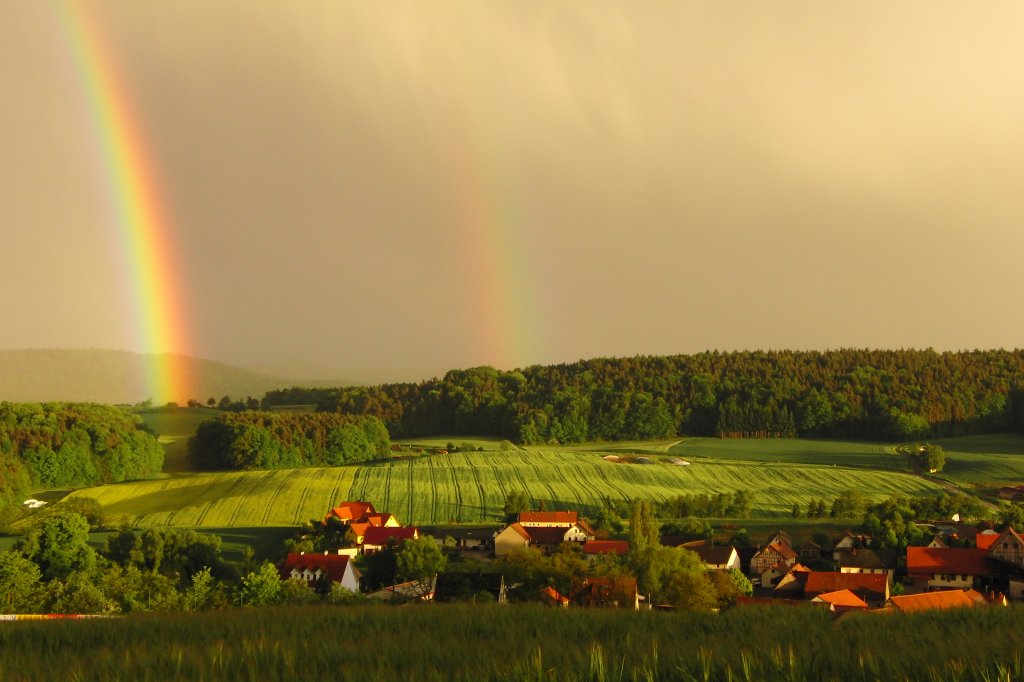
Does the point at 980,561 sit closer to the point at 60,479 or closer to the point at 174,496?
the point at 174,496

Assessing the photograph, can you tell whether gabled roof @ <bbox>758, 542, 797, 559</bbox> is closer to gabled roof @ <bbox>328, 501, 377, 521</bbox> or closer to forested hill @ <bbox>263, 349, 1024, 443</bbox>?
gabled roof @ <bbox>328, 501, 377, 521</bbox>

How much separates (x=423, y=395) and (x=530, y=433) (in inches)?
1194

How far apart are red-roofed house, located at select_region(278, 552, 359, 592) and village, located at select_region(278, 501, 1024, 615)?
2.9 inches

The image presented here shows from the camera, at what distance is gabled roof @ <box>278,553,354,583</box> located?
4490 cm

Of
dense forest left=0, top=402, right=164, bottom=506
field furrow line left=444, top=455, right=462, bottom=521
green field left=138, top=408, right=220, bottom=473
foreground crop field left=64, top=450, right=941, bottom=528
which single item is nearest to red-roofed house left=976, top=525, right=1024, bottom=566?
foreground crop field left=64, top=450, right=941, bottom=528

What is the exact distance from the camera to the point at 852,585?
41.1 m

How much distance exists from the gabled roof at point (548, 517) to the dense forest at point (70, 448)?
50375mm

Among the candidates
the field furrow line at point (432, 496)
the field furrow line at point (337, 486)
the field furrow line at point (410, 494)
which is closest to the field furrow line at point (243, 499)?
the field furrow line at point (337, 486)

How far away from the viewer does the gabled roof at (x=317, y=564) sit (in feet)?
147

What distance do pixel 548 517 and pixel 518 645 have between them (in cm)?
5662

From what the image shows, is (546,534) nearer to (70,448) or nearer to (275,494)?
(275,494)

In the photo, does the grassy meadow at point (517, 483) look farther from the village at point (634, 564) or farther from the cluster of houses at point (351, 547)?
the village at point (634, 564)

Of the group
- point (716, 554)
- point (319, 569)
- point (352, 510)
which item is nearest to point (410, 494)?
point (352, 510)

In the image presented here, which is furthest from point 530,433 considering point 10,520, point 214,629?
point 214,629
